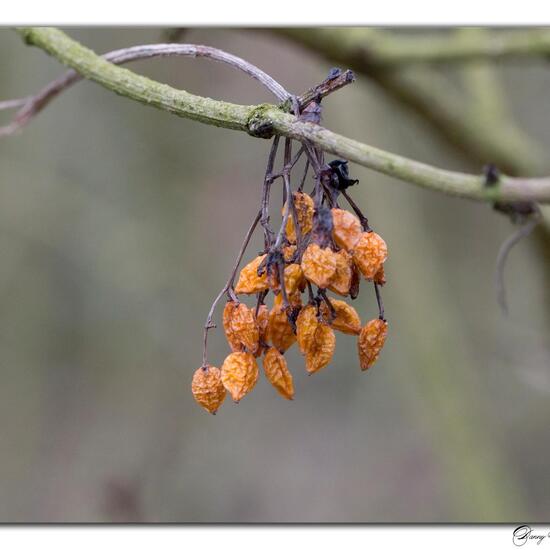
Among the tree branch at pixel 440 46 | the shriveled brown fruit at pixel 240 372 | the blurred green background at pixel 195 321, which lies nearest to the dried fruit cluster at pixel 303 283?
the shriveled brown fruit at pixel 240 372

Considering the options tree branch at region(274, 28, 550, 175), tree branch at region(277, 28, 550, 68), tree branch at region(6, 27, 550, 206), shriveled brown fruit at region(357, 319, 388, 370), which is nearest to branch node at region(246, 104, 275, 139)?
tree branch at region(6, 27, 550, 206)

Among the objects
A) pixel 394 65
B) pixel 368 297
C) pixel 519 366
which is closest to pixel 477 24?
pixel 394 65

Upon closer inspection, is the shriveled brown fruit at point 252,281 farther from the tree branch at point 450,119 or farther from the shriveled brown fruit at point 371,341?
the tree branch at point 450,119

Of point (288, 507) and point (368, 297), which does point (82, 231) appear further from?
point (288, 507)

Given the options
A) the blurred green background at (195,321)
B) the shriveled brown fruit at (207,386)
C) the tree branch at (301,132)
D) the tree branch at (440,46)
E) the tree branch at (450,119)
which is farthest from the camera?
the blurred green background at (195,321)

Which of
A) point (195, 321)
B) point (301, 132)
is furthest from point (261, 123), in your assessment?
point (195, 321)

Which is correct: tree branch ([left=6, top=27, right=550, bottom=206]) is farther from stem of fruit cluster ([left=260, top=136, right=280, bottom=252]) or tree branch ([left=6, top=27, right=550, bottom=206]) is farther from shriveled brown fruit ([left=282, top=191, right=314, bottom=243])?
shriveled brown fruit ([left=282, top=191, right=314, bottom=243])
